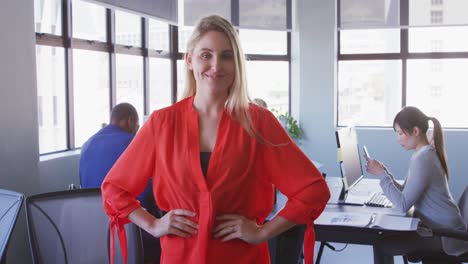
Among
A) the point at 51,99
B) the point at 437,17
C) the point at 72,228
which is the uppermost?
the point at 437,17

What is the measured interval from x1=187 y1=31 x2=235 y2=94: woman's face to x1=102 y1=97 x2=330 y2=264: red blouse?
0.08 meters

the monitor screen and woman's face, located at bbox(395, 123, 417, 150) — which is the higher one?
woman's face, located at bbox(395, 123, 417, 150)

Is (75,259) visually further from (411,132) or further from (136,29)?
(136,29)

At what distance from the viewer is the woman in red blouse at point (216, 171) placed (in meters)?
1.35

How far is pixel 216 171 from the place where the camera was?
52.6 inches

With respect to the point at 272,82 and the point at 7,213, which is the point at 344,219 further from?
the point at 272,82

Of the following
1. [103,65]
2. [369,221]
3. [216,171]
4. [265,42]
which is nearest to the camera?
[216,171]

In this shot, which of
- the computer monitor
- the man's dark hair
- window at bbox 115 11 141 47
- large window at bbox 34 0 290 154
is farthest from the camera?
window at bbox 115 11 141 47

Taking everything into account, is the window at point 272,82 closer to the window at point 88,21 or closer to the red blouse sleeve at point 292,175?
the window at point 88,21

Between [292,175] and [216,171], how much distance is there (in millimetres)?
205

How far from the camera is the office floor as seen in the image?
4.17m

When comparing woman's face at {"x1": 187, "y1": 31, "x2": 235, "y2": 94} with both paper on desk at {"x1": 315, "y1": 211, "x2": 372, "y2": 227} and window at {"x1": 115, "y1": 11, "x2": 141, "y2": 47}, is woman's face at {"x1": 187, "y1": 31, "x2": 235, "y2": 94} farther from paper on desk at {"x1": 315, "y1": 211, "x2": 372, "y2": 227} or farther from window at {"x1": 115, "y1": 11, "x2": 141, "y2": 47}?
window at {"x1": 115, "y1": 11, "x2": 141, "y2": 47}

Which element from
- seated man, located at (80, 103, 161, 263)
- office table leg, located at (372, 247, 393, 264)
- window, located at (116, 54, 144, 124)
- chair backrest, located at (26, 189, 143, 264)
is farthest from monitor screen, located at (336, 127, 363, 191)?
window, located at (116, 54, 144, 124)

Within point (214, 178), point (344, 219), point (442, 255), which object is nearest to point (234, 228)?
point (214, 178)
